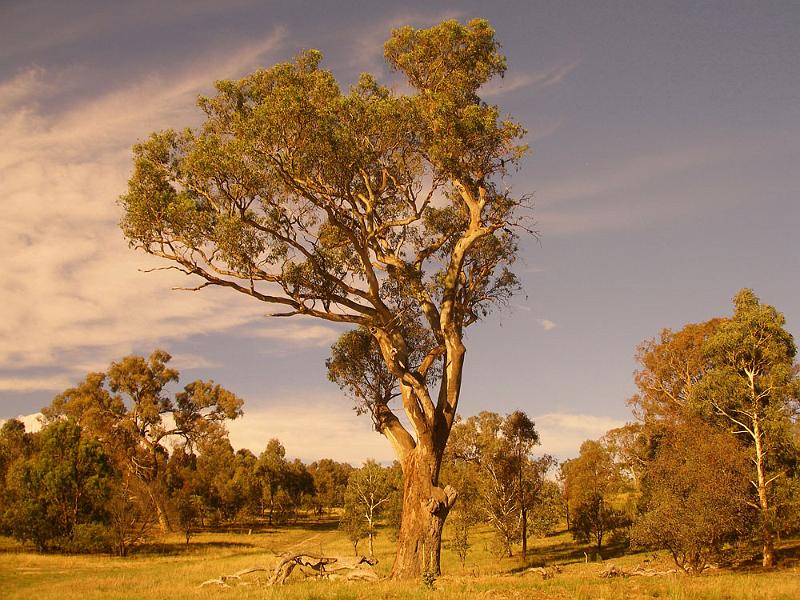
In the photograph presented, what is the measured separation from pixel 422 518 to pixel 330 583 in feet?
14.7

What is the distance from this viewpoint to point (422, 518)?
20703 millimetres

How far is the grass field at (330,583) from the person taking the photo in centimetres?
1402

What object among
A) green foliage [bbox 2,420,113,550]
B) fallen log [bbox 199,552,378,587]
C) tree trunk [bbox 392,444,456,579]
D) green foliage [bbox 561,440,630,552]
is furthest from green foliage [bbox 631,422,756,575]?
green foliage [bbox 2,420,113,550]

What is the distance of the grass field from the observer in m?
14.0

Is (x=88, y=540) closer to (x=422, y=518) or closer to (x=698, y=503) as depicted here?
(x=422, y=518)

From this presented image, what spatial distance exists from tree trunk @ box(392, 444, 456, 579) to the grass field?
122cm

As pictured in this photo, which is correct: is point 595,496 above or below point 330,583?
below

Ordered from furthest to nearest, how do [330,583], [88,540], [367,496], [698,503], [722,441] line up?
[367,496]
[88,540]
[722,441]
[698,503]
[330,583]

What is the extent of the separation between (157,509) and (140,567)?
18773 mm

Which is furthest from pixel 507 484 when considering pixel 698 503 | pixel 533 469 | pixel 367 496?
pixel 698 503

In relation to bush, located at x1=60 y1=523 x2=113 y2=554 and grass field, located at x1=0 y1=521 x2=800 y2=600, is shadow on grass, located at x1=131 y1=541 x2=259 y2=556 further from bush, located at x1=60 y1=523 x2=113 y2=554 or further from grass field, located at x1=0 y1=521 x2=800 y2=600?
bush, located at x1=60 y1=523 x2=113 y2=554

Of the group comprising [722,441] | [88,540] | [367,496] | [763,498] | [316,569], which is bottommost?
[88,540]

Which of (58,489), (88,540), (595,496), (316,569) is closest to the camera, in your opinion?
(316,569)

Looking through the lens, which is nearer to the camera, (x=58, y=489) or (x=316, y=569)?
(x=316, y=569)
